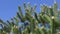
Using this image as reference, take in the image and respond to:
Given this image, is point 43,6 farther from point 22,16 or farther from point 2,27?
point 2,27

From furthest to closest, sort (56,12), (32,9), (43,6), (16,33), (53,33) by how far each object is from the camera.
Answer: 1. (32,9)
2. (43,6)
3. (56,12)
4. (16,33)
5. (53,33)

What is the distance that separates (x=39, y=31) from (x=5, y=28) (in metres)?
→ 4.46

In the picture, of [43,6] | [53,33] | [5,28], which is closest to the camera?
[53,33]

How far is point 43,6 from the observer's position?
9.20 meters

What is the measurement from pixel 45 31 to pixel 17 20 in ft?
13.0

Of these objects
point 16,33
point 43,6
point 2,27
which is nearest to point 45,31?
point 16,33

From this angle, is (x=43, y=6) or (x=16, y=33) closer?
(x=16, y=33)

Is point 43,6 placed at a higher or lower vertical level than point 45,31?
higher

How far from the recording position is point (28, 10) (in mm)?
9430

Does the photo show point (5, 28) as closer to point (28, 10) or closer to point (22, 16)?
point (22, 16)

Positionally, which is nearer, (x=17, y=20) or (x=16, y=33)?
(x=16, y=33)

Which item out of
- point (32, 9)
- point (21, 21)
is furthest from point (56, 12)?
point (21, 21)

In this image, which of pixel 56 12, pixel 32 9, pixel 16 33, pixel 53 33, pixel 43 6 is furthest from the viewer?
pixel 32 9

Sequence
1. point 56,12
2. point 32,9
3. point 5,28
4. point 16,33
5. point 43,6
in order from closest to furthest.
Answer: point 16,33, point 56,12, point 43,6, point 32,9, point 5,28
